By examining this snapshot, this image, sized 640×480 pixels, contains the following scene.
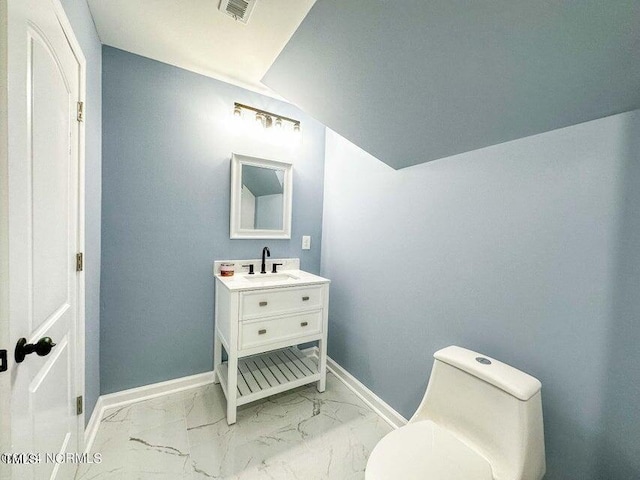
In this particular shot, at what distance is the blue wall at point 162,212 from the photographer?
1.58 meters

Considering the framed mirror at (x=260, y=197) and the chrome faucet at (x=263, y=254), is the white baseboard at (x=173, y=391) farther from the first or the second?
the framed mirror at (x=260, y=197)

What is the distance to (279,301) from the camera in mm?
1650

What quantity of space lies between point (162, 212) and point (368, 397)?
1946 mm

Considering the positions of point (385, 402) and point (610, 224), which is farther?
point (385, 402)

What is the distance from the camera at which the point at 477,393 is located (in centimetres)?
102

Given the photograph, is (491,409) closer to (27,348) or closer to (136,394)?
(27,348)

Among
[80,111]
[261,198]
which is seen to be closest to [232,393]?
[261,198]

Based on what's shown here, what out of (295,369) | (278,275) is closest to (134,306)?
(278,275)

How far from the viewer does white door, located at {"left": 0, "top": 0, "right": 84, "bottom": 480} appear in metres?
0.62

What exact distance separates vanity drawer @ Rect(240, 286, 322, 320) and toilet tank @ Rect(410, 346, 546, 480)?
0.88 meters

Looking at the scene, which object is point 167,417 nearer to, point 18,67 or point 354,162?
point 18,67

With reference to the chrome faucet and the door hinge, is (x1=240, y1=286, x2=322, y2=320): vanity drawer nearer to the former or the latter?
the chrome faucet

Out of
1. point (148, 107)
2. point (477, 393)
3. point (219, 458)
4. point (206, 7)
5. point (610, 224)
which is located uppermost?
point (206, 7)

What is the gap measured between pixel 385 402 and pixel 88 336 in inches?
71.1
